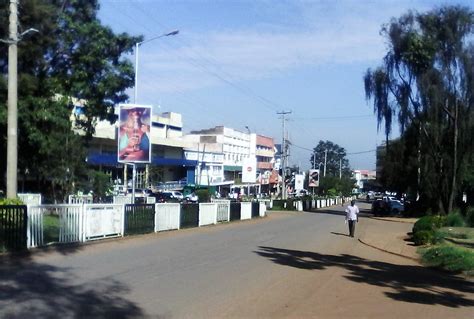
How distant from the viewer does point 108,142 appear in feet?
253

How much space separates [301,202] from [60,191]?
38.9 m

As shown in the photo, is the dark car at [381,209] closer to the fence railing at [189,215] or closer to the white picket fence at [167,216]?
the fence railing at [189,215]

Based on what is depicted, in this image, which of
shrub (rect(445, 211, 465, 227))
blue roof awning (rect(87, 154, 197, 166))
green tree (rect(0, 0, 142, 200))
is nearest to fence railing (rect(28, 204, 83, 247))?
green tree (rect(0, 0, 142, 200))

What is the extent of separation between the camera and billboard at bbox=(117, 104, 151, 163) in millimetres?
24938

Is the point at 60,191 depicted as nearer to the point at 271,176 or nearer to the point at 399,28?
the point at 399,28

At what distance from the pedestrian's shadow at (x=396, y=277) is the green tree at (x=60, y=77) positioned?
42.5 ft

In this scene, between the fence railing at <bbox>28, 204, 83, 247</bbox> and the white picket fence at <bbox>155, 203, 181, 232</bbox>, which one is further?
the white picket fence at <bbox>155, 203, 181, 232</bbox>

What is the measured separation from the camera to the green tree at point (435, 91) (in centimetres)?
4344

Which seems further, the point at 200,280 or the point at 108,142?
the point at 108,142

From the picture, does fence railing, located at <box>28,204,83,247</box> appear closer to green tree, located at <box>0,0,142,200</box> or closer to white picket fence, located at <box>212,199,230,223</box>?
green tree, located at <box>0,0,142,200</box>

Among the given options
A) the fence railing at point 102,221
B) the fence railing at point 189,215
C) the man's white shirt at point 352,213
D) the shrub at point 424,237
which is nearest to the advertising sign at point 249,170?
the fence railing at point 189,215

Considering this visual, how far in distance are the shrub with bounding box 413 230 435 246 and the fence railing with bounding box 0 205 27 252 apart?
14425 millimetres

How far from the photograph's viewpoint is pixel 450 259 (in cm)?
1595

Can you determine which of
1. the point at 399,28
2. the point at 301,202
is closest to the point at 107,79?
the point at 399,28
